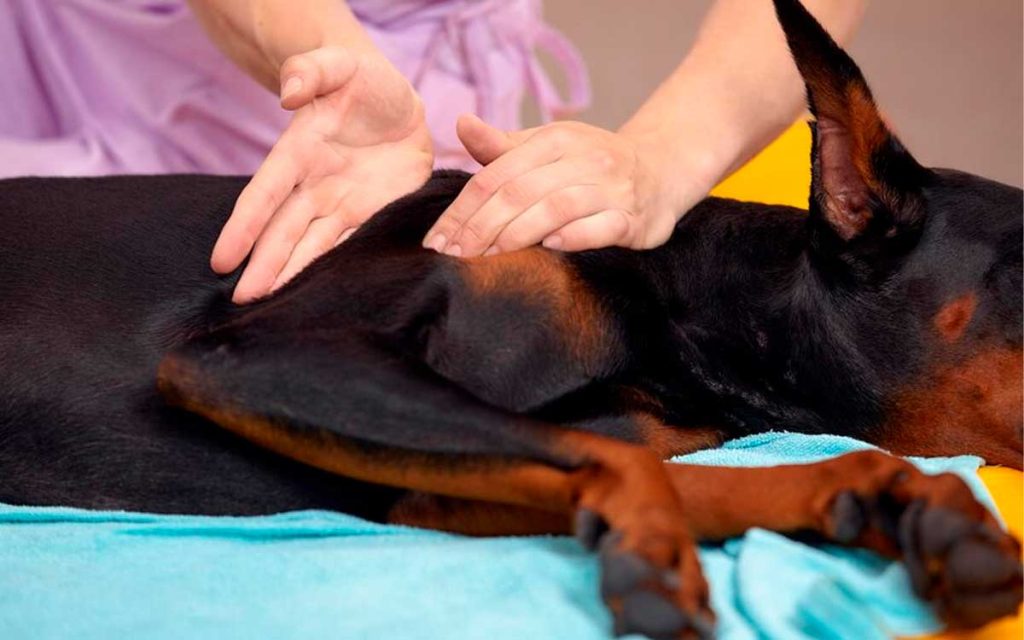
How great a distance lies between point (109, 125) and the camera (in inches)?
106

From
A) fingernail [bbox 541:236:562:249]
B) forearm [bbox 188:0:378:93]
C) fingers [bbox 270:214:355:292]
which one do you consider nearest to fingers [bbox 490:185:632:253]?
fingernail [bbox 541:236:562:249]

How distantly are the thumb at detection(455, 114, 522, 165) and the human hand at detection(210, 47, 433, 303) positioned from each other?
0.14 meters

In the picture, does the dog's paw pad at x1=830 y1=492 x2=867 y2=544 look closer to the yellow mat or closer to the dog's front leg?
the dog's front leg

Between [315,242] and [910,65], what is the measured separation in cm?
239

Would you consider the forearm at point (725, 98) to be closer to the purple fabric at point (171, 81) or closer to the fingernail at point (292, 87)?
the fingernail at point (292, 87)

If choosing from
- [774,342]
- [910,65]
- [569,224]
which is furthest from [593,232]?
[910,65]

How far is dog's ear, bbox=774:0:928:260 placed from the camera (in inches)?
59.7

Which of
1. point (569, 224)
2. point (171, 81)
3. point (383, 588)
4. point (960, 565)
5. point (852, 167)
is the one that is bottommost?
point (171, 81)

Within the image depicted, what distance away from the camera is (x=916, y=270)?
161cm

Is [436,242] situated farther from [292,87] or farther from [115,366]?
[115,366]

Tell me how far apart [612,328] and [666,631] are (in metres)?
0.58

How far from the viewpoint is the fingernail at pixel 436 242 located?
1589 millimetres

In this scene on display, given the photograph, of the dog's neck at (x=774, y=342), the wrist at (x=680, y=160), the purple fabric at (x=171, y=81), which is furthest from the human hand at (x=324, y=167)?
the purple fabric at (x=171, y=81)

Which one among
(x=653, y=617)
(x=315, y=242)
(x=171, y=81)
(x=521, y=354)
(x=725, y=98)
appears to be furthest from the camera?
(x=171, y=81)
